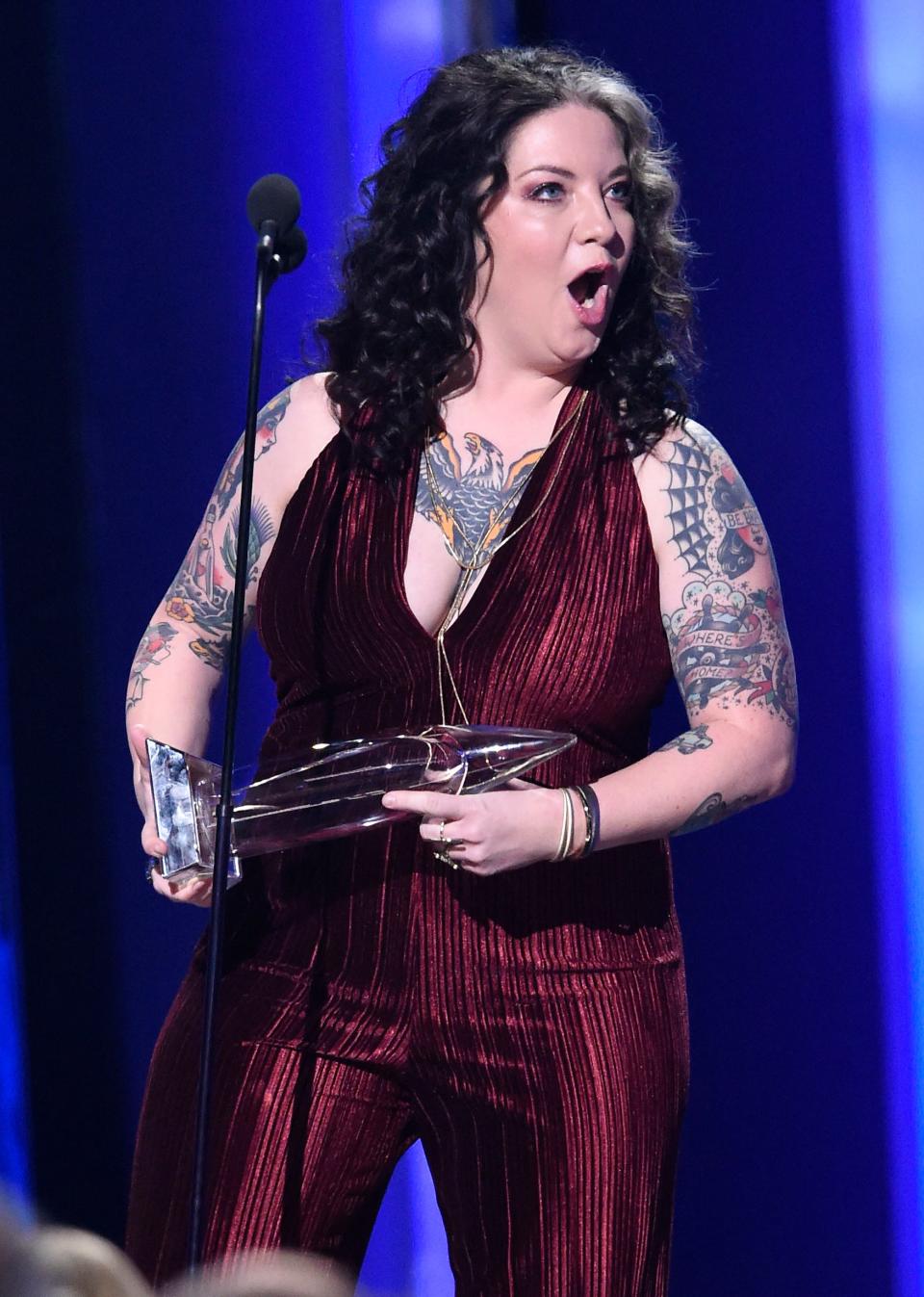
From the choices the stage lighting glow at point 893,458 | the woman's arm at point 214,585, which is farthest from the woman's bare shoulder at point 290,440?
the stage lighting glow at point 893,458

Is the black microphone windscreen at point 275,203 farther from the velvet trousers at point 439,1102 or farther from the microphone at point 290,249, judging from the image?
the velvet trousers at point 439,1102

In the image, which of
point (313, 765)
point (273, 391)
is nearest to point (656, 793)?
point (313, 765)

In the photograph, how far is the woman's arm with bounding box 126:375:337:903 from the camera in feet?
6.55

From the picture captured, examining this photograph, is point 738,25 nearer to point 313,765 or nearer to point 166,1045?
point 313,765

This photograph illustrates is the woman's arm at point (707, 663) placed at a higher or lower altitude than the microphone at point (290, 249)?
lower

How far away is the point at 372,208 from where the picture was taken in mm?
2193

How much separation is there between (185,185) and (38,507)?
1.86 ft

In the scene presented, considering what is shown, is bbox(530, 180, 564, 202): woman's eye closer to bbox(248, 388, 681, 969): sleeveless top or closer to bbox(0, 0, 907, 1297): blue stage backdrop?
bbox(248, 388, 681, 969): sleeveless top

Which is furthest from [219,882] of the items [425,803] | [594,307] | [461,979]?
[594,307]

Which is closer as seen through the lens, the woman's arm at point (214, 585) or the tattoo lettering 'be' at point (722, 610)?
the tattoo lettering 'be' at point (722, 610)

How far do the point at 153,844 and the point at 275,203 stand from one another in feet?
2.01

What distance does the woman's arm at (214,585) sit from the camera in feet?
6.55

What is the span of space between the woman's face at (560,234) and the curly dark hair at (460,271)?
0.02 meters

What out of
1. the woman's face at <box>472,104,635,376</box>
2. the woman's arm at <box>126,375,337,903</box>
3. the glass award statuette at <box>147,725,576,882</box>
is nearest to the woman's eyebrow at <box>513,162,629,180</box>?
the woman's face at <box>472,104,635,376</box>
